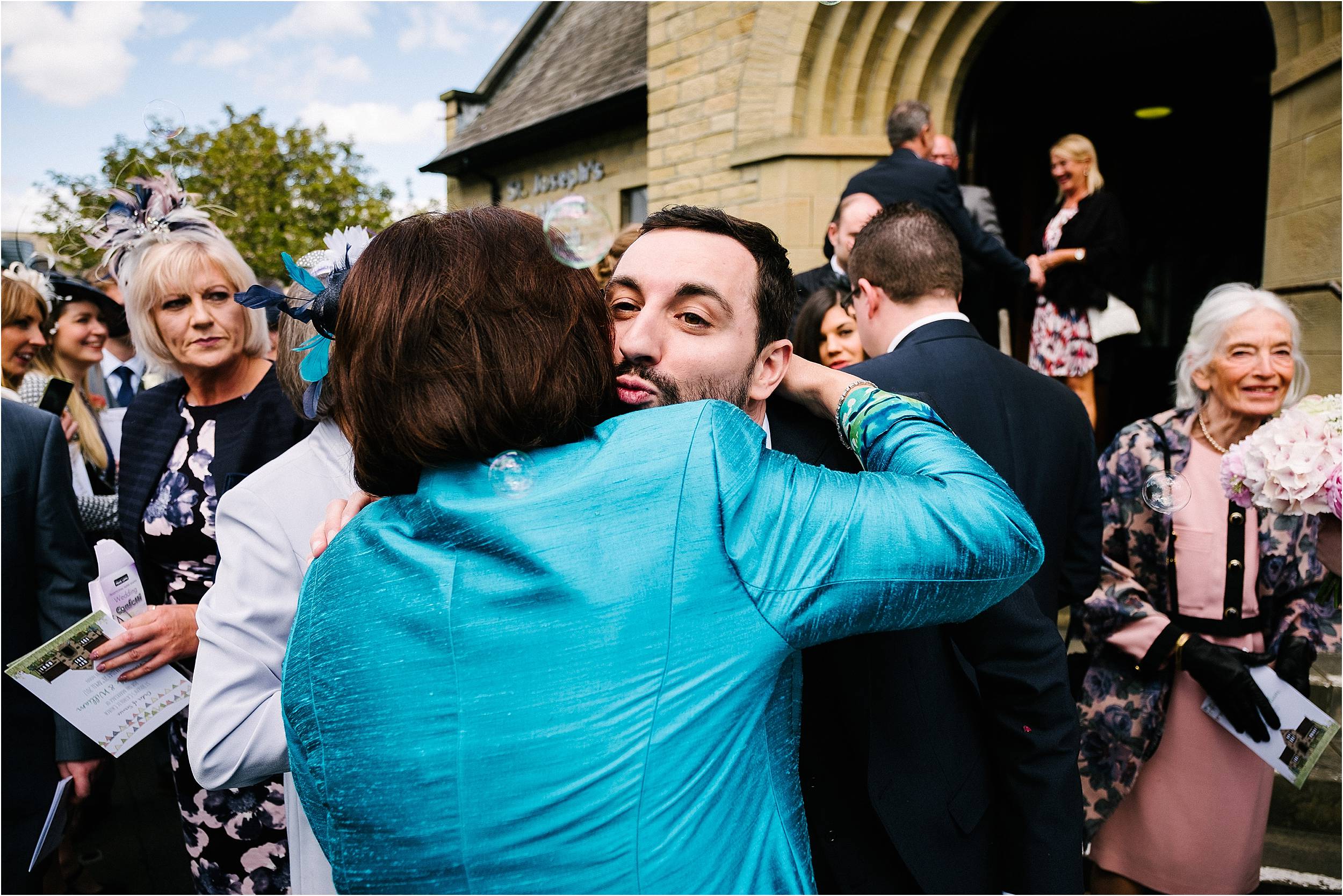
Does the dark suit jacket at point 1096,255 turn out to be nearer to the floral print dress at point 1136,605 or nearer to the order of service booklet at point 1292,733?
the floral print dress at point 1136,605

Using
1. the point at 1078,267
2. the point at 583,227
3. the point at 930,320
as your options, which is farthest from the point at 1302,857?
the point at 583,227

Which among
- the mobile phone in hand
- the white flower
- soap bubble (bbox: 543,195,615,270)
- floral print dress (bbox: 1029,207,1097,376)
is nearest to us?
the white flower

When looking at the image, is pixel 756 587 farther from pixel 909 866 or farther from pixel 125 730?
pixel 125 730

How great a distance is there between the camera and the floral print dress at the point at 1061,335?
599cm

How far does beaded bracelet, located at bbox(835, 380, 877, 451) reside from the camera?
1.46 metres

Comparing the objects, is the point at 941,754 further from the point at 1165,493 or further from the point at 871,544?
the point at 1165,493

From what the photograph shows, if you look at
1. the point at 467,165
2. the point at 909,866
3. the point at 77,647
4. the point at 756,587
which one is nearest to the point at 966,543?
the point at 756,587

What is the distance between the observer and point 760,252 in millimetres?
1552

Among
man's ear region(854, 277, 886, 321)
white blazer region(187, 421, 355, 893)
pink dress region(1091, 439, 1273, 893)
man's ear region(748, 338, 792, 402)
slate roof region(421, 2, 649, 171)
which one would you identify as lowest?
pink dress region(1091, 439, 1273, 893)

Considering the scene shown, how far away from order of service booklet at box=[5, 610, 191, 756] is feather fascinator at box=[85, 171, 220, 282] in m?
1.45

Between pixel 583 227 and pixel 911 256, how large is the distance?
1015mm

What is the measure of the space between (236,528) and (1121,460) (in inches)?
113

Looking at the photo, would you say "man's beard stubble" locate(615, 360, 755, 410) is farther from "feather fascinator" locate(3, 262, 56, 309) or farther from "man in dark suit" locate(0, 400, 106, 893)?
"feather fascinator" locate(3, 262, 56, 309)

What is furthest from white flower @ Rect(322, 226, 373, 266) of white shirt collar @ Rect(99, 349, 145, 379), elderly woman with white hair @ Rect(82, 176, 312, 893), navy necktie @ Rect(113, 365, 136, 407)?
navy necktie @ Rect(113, 365, 136, 407)
